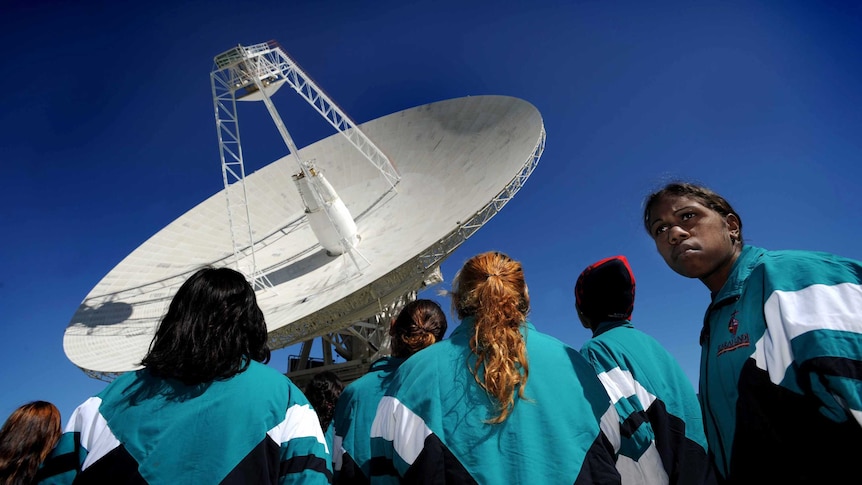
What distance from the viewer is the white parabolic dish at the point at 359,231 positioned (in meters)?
16.0

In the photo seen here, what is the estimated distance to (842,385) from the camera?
1.55m

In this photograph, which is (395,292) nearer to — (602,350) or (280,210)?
(280,210)

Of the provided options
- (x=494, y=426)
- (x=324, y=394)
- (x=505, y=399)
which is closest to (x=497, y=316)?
(x=505, y=399)

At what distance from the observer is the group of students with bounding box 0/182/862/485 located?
1.87 m

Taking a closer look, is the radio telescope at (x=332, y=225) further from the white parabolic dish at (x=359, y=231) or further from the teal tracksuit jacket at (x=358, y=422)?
the teal tracksuit jacket at (x=358, y=422)

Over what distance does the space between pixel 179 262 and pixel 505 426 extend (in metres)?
23.0

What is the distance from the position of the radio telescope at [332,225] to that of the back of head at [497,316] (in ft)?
39.3

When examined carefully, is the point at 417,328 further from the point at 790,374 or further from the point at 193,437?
the point at 790,374

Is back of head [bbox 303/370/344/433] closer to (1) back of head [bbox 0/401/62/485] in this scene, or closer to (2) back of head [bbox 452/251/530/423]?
(1) back of head [bbox 0/401/62/485]

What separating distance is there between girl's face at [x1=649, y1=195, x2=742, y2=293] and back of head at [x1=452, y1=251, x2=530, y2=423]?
86cm

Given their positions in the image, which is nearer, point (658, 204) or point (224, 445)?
point (224, 445)

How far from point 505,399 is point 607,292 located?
175 centimetres

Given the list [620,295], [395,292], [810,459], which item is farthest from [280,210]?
[810,459]

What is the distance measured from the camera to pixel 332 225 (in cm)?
1944
